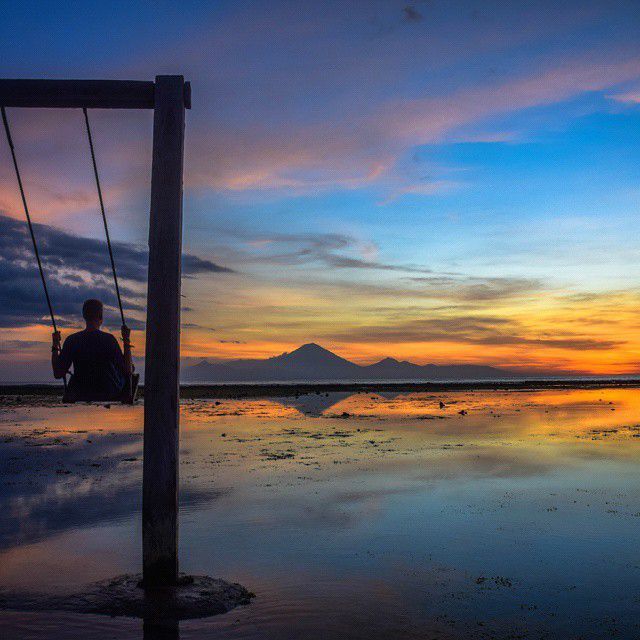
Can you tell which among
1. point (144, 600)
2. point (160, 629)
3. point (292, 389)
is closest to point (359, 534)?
point (144, 600)

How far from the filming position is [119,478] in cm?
1443

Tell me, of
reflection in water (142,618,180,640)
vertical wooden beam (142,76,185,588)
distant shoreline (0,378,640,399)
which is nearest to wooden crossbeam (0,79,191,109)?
vertical wooden beam (142,76,185,588)

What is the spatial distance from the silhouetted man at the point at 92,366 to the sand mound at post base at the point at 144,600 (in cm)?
235

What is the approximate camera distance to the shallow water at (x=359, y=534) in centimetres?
646

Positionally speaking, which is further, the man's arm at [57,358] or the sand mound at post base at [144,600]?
the man's arm at [57,358]

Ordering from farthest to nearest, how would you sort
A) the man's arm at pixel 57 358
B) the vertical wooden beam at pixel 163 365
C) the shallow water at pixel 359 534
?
the man's arm at pixel 57 358 → the vertical wooden beam at pixel 163 365 → the shallow water at pixel 359 534

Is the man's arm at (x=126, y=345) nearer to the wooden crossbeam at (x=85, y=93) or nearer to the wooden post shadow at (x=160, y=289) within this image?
the wooden post shadow at (x=160, y=289)

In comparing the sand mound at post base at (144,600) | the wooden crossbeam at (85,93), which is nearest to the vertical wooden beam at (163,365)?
the sand mound at post base at (144,600)

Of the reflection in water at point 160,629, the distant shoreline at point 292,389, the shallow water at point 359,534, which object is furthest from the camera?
the distant shoreline at point 292,389

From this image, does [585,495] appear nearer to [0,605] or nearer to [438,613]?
[438,613]

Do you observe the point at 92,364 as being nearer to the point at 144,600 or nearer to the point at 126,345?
the point at 126,345

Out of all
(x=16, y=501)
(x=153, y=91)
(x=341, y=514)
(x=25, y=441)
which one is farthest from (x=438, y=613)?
(x=25, y=441)

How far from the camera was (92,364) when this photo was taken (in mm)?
8383

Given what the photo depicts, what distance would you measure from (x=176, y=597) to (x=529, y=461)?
39.8 ft
